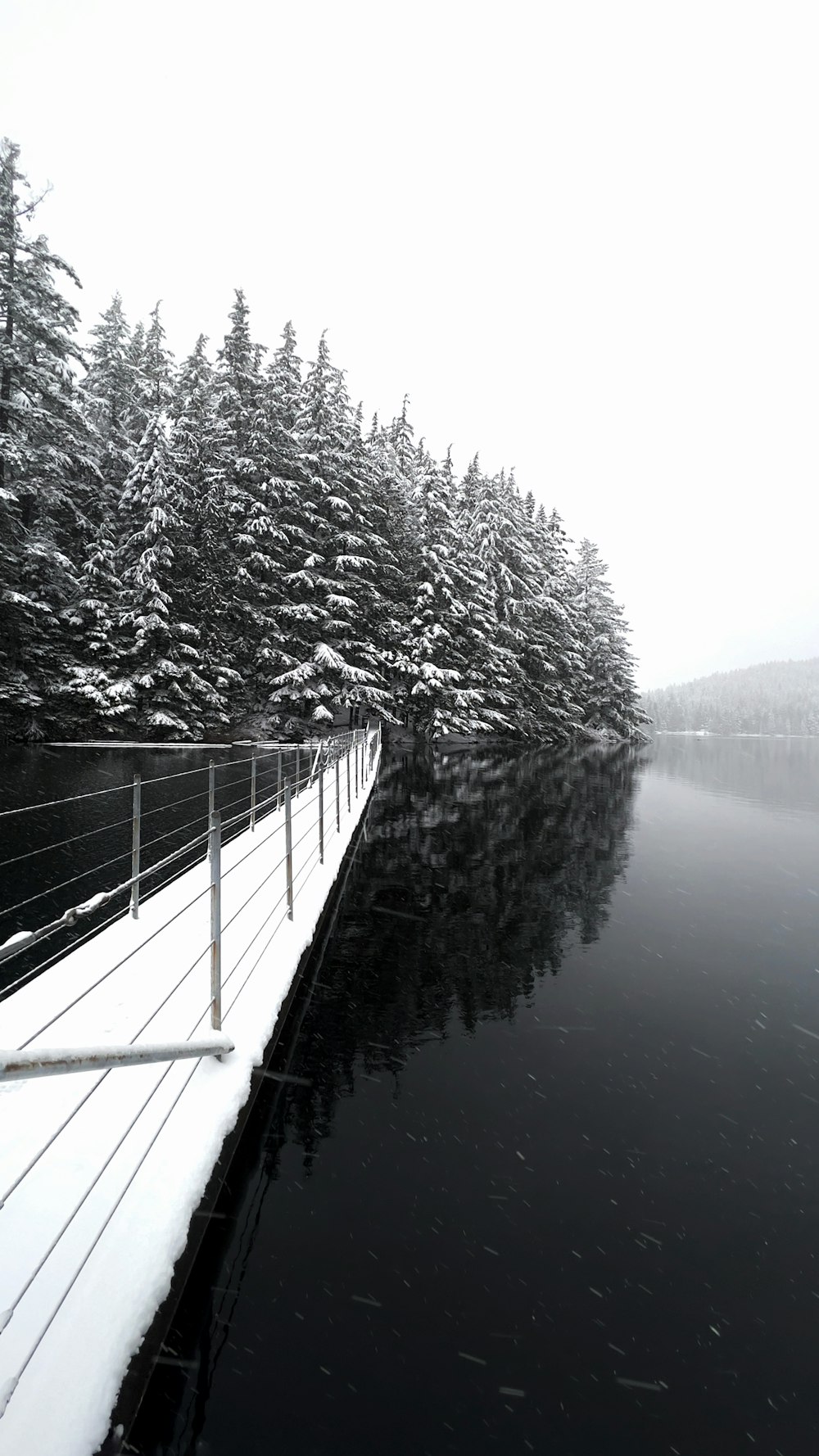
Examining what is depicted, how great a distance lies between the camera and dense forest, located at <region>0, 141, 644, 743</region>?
23.6 m

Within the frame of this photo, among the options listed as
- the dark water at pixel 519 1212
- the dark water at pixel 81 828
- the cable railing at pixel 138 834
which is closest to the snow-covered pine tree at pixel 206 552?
the cable railing at pixel 138 834

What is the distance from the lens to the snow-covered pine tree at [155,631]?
2536cm

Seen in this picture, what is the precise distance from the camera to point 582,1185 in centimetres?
350

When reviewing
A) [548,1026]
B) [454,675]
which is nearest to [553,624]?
[454,675]

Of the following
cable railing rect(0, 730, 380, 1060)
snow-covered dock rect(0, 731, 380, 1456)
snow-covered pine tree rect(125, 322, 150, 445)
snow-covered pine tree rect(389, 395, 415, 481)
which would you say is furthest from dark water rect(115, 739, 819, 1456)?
snow-covered pine tree rect(389, 395, 415, 481)

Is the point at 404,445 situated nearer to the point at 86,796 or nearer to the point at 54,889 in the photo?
the point at 54,889

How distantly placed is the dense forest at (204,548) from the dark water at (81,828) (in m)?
6.15

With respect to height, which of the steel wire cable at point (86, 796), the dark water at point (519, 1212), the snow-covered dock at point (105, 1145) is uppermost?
the steel wire cable at point (86, 796)

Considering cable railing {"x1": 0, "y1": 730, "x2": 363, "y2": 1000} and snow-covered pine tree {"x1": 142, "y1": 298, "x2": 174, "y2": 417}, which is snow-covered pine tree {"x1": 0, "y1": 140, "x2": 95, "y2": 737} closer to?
snow-covered pine tree {"x1": 142, "y1": 298, "x2": 174, "y2": 417}

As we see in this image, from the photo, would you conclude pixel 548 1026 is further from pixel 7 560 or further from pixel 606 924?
pixel 7 560

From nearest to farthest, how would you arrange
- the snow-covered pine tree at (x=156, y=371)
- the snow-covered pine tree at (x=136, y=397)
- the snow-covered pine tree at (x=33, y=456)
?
the snow-covered pine tree at (x=33, y=456)
the snow-covered pine tree at (x=156, y=371)
the snow-covered pine tree at (x=136, y=397)

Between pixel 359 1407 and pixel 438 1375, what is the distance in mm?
314

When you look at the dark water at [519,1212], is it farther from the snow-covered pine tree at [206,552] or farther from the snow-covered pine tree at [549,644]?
the snow-covered pine tree at [549,644]

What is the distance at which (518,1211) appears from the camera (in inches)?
129
